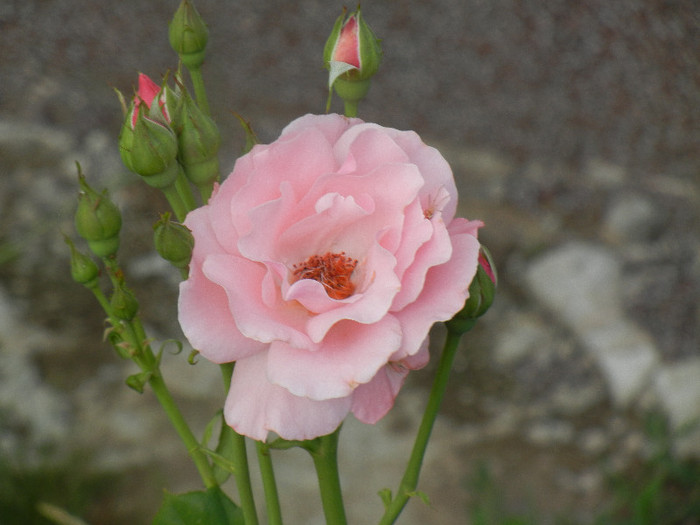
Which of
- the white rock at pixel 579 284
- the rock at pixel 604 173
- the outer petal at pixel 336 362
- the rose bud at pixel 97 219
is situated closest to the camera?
the outer petal at pixel 336 362

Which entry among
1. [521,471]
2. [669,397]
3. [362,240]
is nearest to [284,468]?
[521,471]

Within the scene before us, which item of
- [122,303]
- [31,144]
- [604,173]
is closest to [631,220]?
[604,173]

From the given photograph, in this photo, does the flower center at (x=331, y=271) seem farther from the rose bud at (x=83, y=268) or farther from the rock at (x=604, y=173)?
the rock at (x=604, y=173)

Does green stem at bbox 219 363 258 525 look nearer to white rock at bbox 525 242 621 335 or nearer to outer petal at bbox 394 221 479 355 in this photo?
outer petal at bbox 394 221 479 355

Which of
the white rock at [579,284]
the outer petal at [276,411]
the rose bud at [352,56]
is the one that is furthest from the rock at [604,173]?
the outer petal at [276,411]

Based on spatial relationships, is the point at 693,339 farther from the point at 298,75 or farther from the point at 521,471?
the point at 298,75

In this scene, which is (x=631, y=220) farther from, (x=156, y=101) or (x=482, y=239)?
(x=156, y=101)
